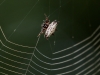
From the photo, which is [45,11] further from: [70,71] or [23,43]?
[70,71]

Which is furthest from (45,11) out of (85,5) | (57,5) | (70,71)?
(70,71)

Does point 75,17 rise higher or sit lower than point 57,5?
lower

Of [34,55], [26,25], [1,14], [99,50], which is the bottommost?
[99,50]

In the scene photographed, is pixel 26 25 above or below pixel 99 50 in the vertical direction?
above

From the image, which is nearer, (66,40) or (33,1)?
(33,1)

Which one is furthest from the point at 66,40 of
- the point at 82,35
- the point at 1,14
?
the point at 1,14

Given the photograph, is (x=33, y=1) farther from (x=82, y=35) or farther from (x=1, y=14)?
(x=82, y=35)
